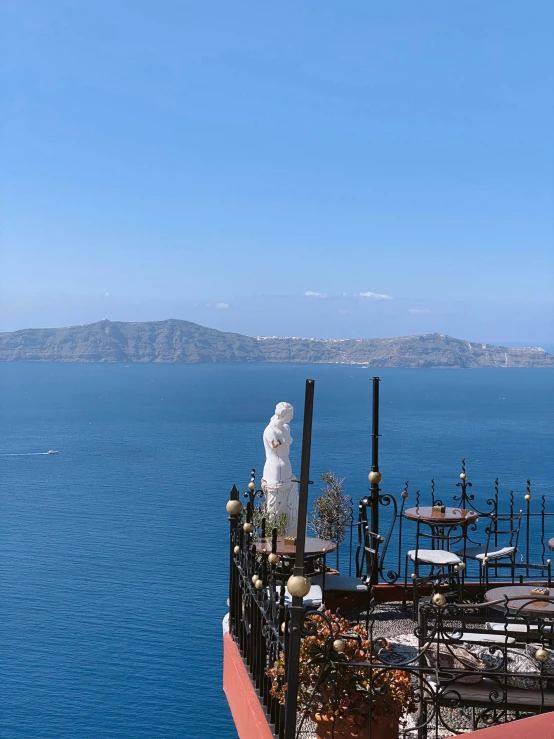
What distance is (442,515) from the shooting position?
334 inches

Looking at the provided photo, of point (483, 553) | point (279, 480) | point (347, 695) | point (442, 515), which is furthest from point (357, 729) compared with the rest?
point (279, 480)

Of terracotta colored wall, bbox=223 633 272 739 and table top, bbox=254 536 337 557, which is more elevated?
table top, bbox=254 536 337 557

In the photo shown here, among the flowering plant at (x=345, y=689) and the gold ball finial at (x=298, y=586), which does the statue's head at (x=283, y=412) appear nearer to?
the flowering plant at (x=345, y=689)

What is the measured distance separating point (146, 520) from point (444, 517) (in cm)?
4887

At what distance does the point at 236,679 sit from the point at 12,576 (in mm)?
43782

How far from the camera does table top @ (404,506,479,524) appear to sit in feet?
27.2

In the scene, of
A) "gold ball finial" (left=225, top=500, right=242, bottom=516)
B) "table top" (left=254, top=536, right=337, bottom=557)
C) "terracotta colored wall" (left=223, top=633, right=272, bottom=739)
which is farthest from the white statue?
"gold ball finial" (left=225, top=500, right=242, bottom=516)

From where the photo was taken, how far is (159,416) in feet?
364

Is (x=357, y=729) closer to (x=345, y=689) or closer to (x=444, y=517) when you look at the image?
(x=345, y=689)

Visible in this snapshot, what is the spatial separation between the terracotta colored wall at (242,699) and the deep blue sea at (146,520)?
28.1m

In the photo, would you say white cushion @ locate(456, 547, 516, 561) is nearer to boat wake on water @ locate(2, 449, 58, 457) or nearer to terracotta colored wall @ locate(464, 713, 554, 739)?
terracotta colored wall @ locate(464, 713, 554, 739)

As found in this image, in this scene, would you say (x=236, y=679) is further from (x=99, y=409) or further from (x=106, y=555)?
(x=99, y=409)

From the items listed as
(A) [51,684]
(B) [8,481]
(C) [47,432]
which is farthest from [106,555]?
(C) [47,432]

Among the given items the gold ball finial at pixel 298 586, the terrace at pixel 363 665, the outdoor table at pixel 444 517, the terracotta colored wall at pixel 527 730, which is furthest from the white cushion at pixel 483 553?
the gold ball finial at pixel 298 586
